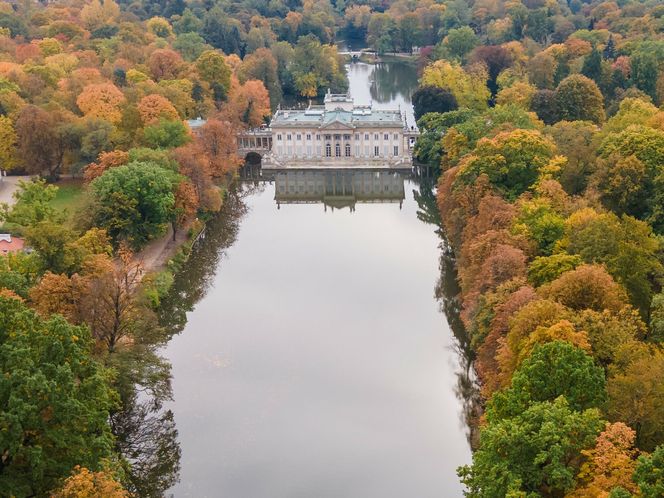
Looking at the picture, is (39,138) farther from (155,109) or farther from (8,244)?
(8,244)

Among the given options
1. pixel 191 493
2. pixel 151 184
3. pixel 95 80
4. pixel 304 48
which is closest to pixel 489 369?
pixel 191 493

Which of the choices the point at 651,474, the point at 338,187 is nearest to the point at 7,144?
the point at 338,187

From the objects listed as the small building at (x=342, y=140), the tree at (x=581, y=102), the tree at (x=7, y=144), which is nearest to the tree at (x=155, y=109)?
the small building at (x=342, y=140)

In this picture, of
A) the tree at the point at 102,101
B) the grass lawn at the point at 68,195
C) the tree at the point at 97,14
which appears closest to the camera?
the grass lawn at the point at 68,195

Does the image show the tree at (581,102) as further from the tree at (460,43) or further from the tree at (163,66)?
the tree at (460,43)

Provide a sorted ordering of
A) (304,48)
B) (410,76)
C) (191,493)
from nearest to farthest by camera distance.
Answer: (191,493) → (304,48) → (410,76)

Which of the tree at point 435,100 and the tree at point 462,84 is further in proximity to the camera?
the tree at point 462,84

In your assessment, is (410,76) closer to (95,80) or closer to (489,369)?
(95,80)

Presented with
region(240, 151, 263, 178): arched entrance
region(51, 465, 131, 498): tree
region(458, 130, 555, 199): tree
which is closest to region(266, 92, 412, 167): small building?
region(240, 151, 263, 178): arched entrance
